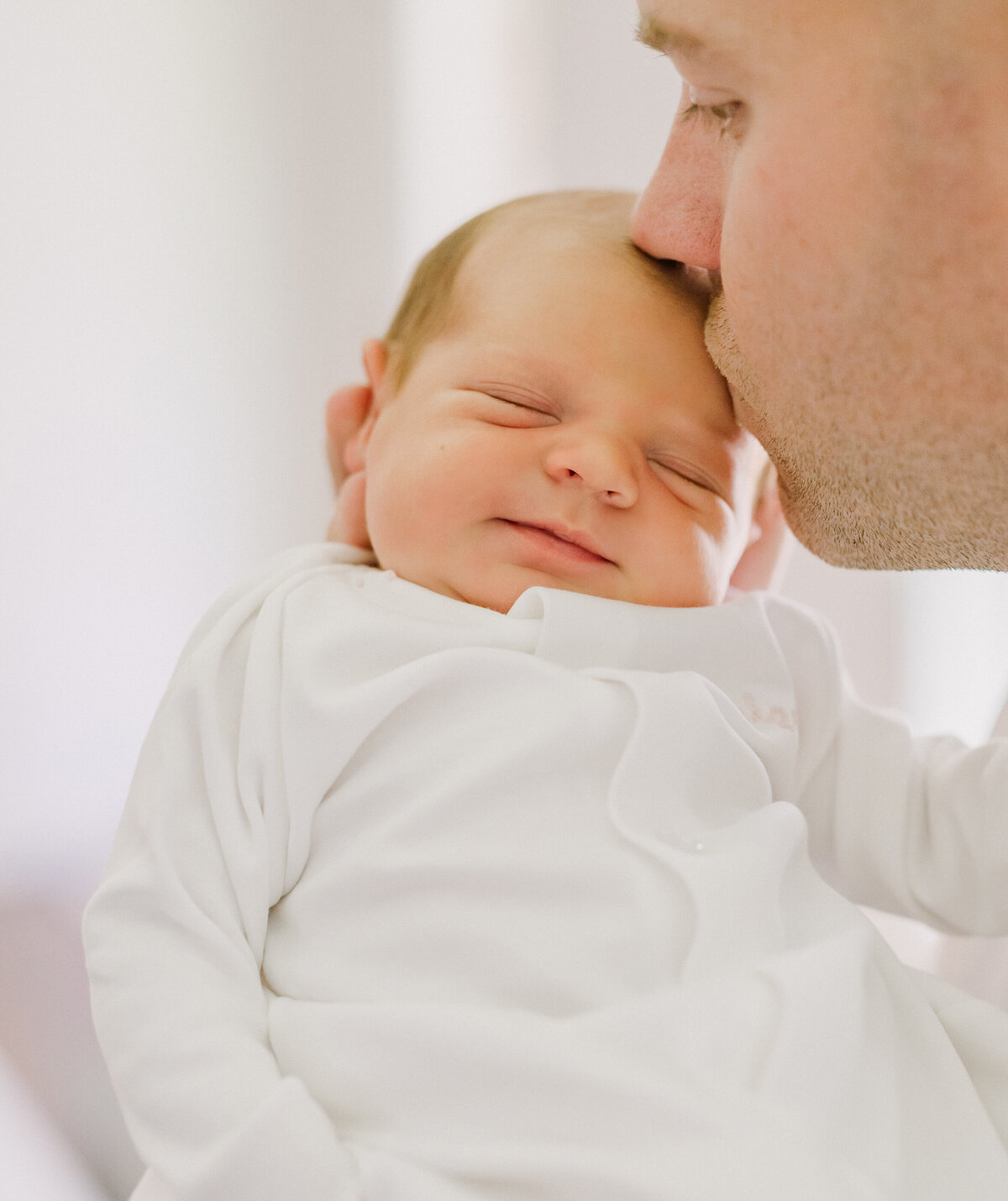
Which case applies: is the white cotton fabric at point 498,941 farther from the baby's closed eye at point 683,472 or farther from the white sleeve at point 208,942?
the baby's closed eye at point 683,472

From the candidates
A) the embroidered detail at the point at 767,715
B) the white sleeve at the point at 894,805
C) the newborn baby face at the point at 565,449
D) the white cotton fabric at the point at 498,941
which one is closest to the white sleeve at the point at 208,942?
the white cotton fabric at the point at 498,941

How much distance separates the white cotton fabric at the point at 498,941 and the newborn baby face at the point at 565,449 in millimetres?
52

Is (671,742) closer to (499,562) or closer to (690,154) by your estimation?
(499,562)

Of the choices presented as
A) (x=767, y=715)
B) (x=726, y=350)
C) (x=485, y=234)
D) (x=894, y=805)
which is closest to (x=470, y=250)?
(x=485, y=234)

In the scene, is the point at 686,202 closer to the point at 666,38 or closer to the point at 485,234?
the point at 666,38

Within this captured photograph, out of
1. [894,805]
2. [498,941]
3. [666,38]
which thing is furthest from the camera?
[894,805]

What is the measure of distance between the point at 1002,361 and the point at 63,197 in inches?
42.0

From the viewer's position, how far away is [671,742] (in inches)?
40.1

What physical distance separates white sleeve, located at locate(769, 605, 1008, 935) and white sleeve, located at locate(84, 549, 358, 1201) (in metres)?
0.60

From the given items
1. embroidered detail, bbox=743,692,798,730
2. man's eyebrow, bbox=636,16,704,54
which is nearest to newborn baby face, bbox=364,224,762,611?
embroidered detail, bbox=743,692,798,730

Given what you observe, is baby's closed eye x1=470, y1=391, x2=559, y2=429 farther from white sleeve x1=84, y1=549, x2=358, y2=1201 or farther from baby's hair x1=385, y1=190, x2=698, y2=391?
white sleeve x1=84, y1=549, x2=358, y2=1201

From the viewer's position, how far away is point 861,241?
967 mm

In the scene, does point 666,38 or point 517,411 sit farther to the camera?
point 517,411

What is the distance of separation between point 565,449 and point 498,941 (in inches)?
17.8
